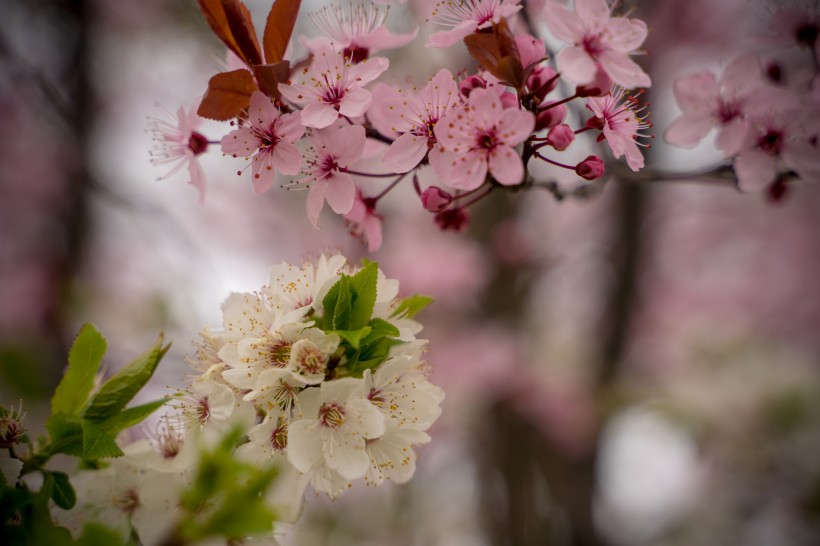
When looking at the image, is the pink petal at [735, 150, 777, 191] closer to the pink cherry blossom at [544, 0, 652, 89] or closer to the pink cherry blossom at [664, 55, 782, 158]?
the pink cherry blossom at [664, 55, 782, 158]

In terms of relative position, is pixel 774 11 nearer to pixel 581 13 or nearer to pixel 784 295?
pixel 581 13

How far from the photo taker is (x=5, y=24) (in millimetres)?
2758

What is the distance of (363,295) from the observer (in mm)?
702

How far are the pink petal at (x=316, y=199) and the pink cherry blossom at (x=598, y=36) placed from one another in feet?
1.23

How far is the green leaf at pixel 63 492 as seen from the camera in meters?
0.74

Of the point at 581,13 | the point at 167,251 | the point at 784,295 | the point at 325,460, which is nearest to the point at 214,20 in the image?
the point at 581,13

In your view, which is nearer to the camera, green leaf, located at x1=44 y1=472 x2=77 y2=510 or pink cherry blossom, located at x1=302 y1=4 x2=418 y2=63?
green leaf, located at x1=44 y1=472 x2=77 y2=510

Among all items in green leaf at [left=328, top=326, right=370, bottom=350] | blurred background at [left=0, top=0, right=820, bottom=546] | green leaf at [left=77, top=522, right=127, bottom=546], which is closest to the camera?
green leaf at [left=77, top=522, right=127, bottom=546]

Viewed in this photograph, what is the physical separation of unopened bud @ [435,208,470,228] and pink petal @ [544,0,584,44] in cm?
32

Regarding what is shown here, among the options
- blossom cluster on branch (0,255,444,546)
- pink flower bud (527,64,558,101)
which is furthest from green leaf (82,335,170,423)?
pink flower bud (527,64,558,101)

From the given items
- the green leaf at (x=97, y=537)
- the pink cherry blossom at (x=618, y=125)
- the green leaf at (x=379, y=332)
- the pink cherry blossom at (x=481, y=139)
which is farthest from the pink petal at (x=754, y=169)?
the green leaf at (x=97, y=537)

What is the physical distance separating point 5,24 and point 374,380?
121 inches

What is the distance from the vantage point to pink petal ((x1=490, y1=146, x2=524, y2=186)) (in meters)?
0.73

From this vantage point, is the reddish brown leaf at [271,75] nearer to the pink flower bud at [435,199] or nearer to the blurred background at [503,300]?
the pink flower bud at [435,199]
